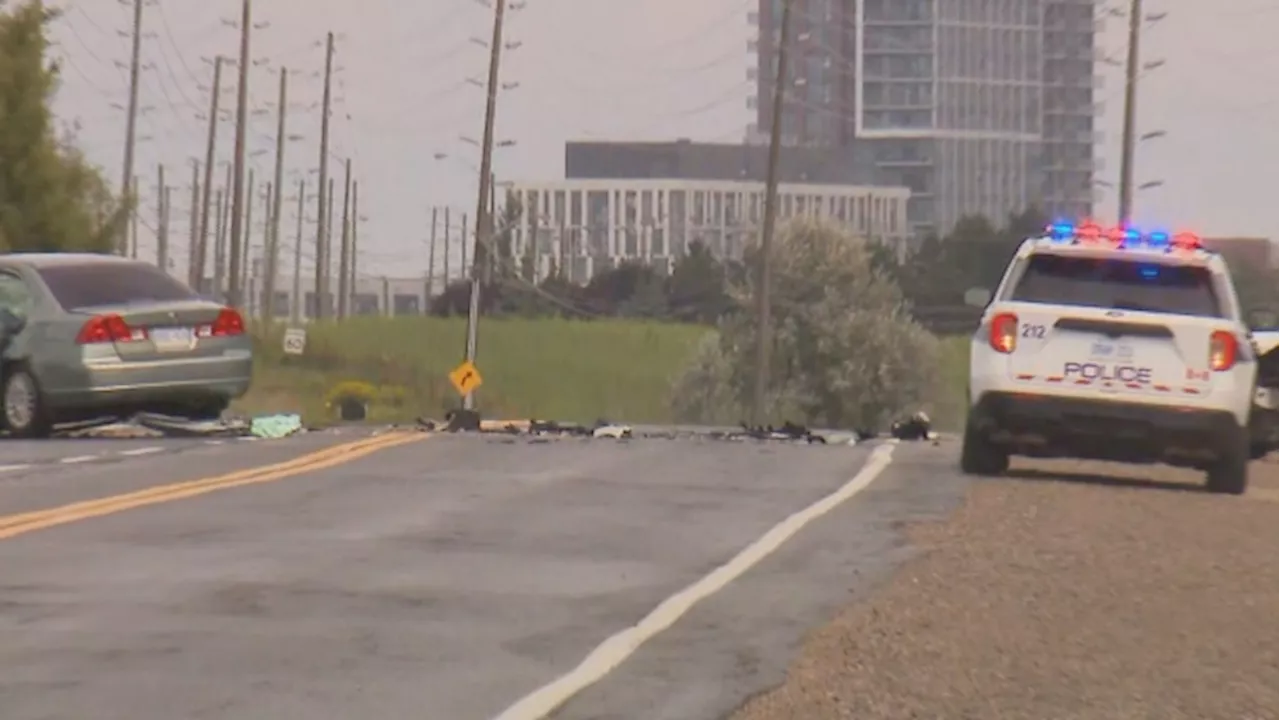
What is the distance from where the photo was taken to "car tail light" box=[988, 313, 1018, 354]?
1925 centimetres

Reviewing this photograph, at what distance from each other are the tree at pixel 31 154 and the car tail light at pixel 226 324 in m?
27.1

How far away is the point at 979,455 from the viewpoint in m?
19.8

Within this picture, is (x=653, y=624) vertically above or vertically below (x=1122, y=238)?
below

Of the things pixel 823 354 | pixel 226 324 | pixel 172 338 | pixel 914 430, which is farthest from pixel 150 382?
pixel 823 354

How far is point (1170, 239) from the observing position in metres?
19.4

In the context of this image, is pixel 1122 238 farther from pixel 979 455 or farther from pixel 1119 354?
pixel 979 455

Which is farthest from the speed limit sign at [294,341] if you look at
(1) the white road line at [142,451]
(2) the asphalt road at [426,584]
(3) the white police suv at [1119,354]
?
(3) the white police suv at [1119,354]

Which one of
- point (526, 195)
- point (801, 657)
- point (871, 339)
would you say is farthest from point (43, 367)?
point (526, 195)

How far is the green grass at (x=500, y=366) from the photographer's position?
77.9 m

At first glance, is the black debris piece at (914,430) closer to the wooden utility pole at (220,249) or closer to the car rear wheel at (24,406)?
the car rear wheel at (24,406)

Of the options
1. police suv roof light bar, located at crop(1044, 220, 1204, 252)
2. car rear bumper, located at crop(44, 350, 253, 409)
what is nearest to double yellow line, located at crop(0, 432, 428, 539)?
car rear bumper, located at crop(44, 350, 253, 409)

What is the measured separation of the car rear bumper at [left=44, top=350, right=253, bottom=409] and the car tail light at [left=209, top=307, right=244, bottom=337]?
0.61 feet

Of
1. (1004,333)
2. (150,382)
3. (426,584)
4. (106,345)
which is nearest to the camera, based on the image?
(426,584)

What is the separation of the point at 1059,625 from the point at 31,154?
41.5 m
